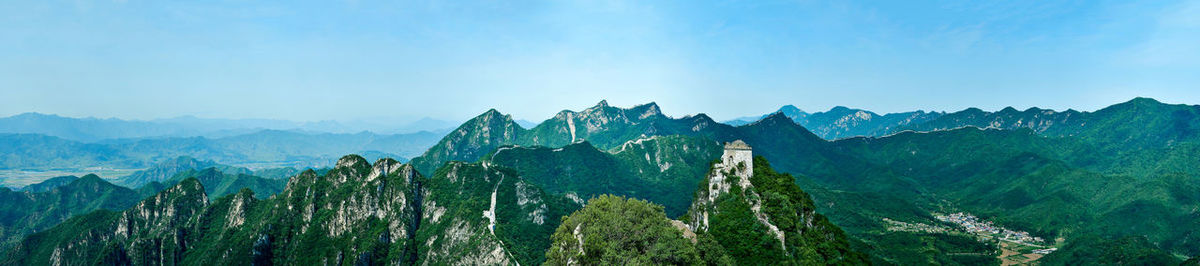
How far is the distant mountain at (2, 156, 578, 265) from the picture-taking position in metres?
138

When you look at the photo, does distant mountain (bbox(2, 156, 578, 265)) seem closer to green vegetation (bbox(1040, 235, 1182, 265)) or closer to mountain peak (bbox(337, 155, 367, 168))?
mountain peak (bbox(337, 155, 367, 168))

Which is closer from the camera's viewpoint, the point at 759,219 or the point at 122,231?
the point at 759,219

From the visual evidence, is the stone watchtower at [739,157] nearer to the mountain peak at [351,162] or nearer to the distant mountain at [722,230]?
the distant mountain at [722,230]

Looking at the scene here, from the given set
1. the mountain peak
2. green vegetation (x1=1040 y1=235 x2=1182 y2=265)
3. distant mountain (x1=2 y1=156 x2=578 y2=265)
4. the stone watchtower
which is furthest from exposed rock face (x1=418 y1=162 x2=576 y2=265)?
green vegetation (x1=1040 y1=235 x2=1182 y2=265)

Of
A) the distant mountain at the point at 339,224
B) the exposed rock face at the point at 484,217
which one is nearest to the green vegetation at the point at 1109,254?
the exposed rock face at the point at 484,217

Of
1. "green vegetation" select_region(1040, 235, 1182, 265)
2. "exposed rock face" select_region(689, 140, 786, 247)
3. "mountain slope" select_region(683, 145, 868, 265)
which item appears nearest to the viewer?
"mountain slope" select_region(683, 145, 868, 265)

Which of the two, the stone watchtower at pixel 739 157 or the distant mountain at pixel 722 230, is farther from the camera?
the stone watchtower at pixel 739 157

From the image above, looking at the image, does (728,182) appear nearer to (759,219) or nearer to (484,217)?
(759,219)

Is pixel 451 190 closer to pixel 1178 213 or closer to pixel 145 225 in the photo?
pixel 145 225

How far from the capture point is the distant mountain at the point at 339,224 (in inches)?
5428

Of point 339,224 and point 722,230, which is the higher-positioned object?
point 722,230

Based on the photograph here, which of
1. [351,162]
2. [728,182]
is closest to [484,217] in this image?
[351,162]

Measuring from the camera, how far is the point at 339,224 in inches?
5763

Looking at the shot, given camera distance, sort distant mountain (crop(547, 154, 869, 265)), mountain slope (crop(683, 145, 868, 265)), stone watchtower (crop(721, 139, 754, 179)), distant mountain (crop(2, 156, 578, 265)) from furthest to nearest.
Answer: distant mountain (crop(2, 156, 578, 265)) < stone watchtower (crop(721, 139, 754, 179)) < mountain slope (crop(683, 145, 868, 265)) < distant mountain (crop(547, 154, 869, 265))
